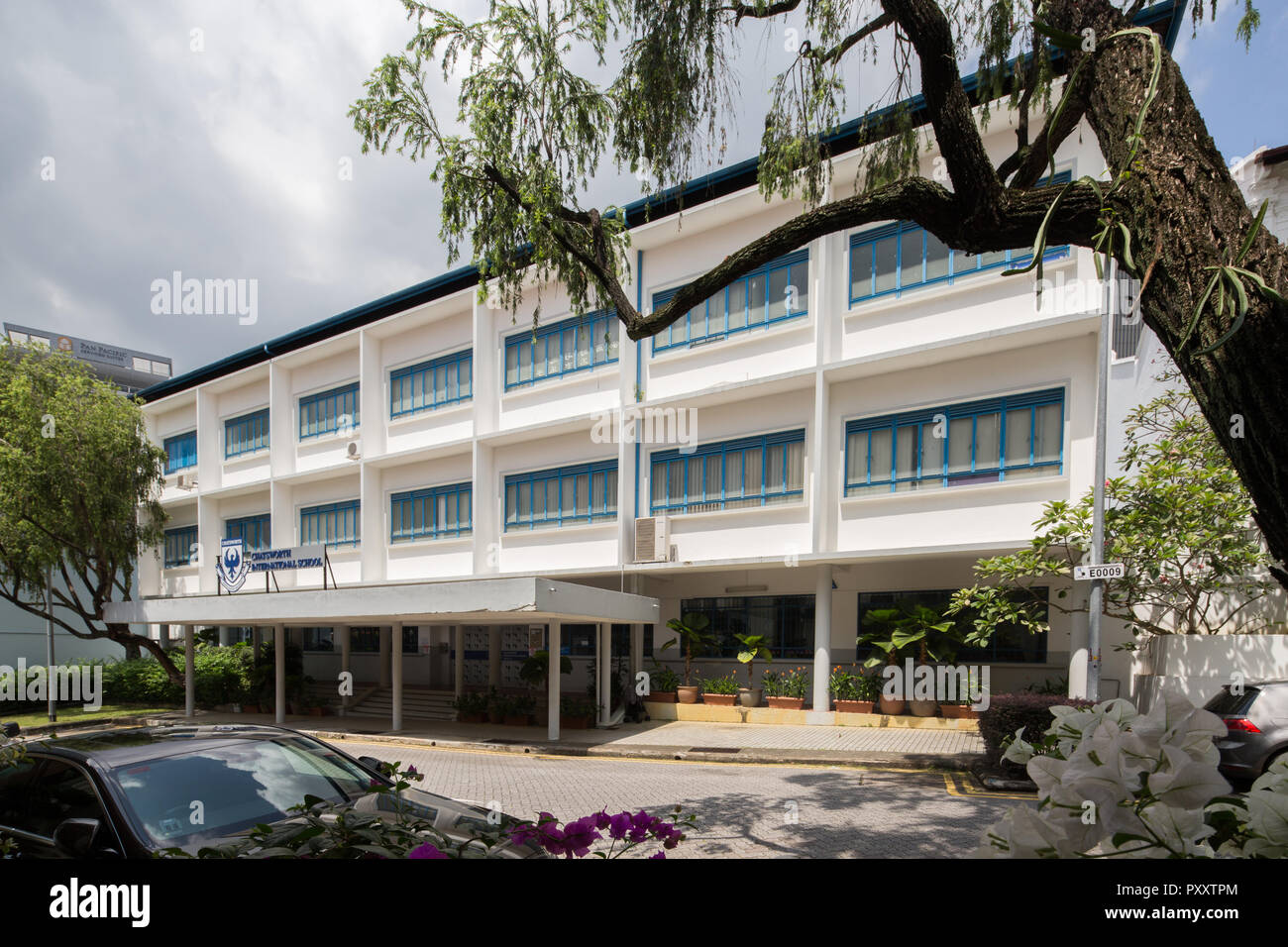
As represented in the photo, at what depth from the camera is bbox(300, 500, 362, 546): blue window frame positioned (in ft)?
84.4

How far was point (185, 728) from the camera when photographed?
538 cm

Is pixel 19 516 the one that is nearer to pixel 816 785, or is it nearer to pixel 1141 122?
pixel 816 785

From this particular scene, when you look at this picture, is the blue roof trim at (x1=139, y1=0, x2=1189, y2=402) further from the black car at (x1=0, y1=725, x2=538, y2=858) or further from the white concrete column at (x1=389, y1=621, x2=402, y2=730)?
the white concrete column at (x1=389, y1=621, x2=402, y2=730)

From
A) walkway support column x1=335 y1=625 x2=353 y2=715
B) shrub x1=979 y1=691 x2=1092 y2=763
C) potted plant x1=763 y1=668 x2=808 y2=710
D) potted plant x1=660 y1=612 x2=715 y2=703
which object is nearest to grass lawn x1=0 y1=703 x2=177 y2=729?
walkway support column x1=335 y1=625 x2=353 y2=715

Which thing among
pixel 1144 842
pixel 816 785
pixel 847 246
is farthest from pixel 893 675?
pixel 1144 842

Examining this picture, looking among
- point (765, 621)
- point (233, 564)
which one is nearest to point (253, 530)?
point (233, 564)

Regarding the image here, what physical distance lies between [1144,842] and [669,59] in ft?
21.1

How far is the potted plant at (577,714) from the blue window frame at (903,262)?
37.4ft

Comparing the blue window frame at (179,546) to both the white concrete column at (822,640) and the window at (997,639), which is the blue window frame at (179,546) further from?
the window at (997,639)

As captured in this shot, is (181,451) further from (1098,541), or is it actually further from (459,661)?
(1098,541)

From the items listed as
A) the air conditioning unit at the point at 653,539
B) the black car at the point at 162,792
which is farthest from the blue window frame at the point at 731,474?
the black car at the point at 162,792

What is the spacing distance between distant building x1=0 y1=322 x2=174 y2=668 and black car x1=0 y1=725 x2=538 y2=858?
25521 mm

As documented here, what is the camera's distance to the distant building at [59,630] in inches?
1131

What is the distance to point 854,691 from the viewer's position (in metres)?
17.1
